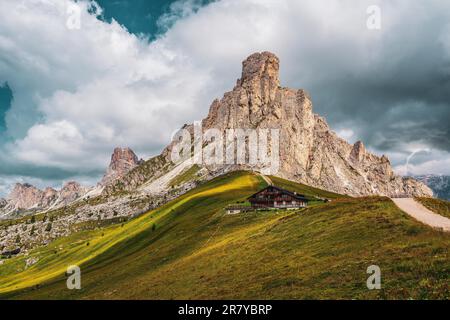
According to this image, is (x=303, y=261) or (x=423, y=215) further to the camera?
(x=423, y=215)

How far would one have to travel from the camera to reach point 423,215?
45281 millimetres

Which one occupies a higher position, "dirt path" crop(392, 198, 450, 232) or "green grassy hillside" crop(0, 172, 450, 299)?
"dirt path" crop(392, 198, 450, 232)

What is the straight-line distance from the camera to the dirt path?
3938cm

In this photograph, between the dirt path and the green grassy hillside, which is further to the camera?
the dirt path

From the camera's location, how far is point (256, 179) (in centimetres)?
19675

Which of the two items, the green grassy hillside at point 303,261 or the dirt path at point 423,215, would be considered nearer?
the green grassy hillside at point 303,261

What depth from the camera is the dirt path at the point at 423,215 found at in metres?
39.4

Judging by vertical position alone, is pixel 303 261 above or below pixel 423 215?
below

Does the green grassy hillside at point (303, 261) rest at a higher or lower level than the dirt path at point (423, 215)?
lower
